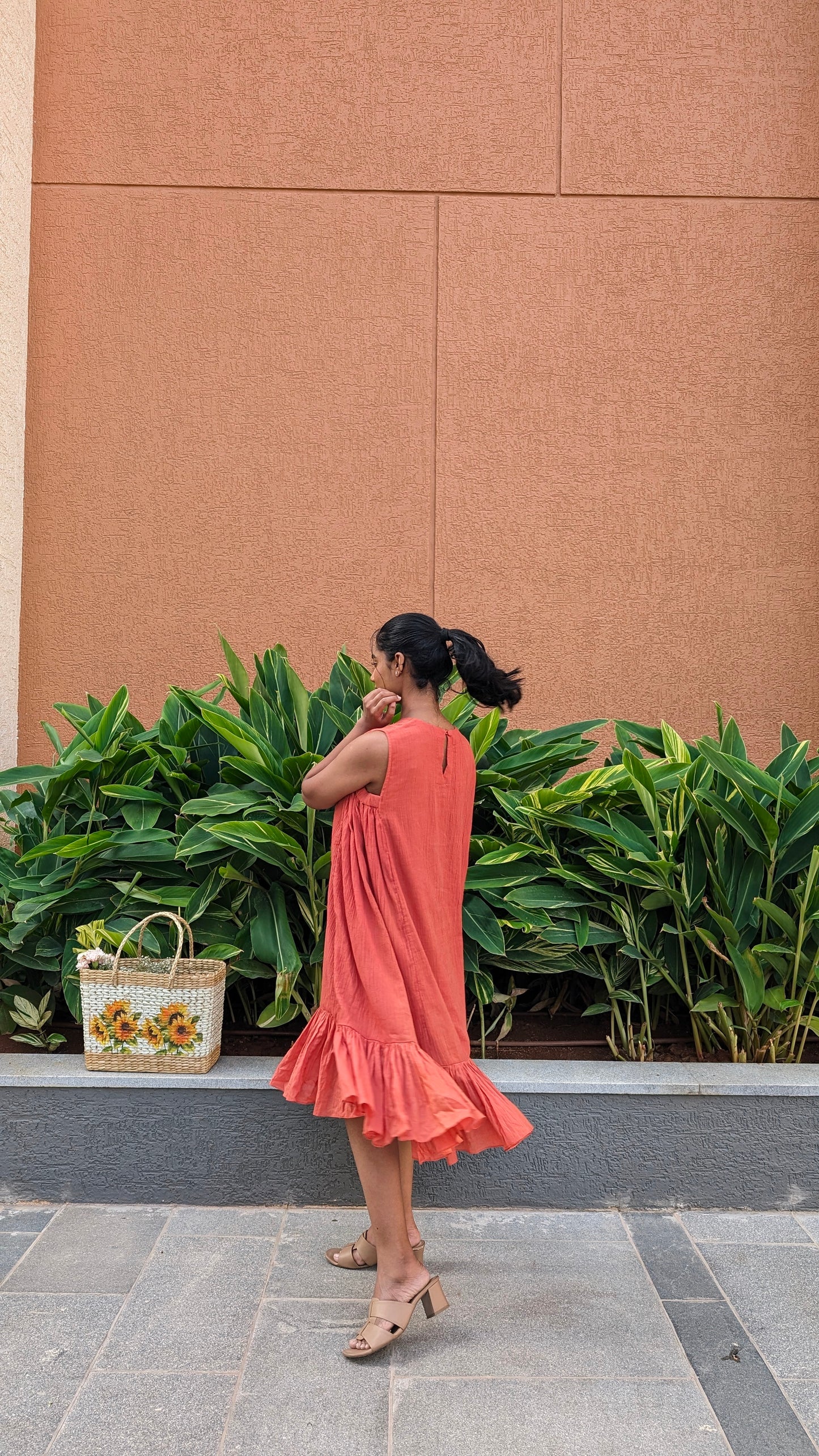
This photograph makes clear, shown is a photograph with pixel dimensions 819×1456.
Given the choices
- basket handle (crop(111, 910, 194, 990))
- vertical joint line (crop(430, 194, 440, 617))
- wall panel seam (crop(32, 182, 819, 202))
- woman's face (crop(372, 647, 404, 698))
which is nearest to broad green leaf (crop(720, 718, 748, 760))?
woman's face (crop(372, 647, 404, 698))

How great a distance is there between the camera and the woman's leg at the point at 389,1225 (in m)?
2.43

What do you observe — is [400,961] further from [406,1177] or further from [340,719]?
[340,719]

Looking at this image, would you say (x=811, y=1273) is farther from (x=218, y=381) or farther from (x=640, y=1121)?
(x=218, y=381)

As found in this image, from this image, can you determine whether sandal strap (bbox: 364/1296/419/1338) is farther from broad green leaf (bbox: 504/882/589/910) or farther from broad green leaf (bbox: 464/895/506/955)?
broad green leaf (bbox: 504/882/589/910)

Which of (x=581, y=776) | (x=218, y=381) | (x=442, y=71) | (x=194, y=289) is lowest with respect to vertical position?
(x=581, y=776)

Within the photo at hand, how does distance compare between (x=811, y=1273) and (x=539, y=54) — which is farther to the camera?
(x=539, y=54)

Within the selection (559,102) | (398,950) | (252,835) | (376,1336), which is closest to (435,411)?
(559,102)

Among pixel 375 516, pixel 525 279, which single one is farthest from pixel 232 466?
pixel 525 279

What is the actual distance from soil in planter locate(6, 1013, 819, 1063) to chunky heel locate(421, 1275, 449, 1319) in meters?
0.96

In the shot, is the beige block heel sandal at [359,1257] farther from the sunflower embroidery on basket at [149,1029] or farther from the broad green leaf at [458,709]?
the broad green leaf at [458,709]

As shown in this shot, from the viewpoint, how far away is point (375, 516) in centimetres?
486

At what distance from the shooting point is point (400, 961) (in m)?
2.45

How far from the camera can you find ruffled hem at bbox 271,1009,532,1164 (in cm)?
235

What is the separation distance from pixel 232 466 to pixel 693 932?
290 centimetres
